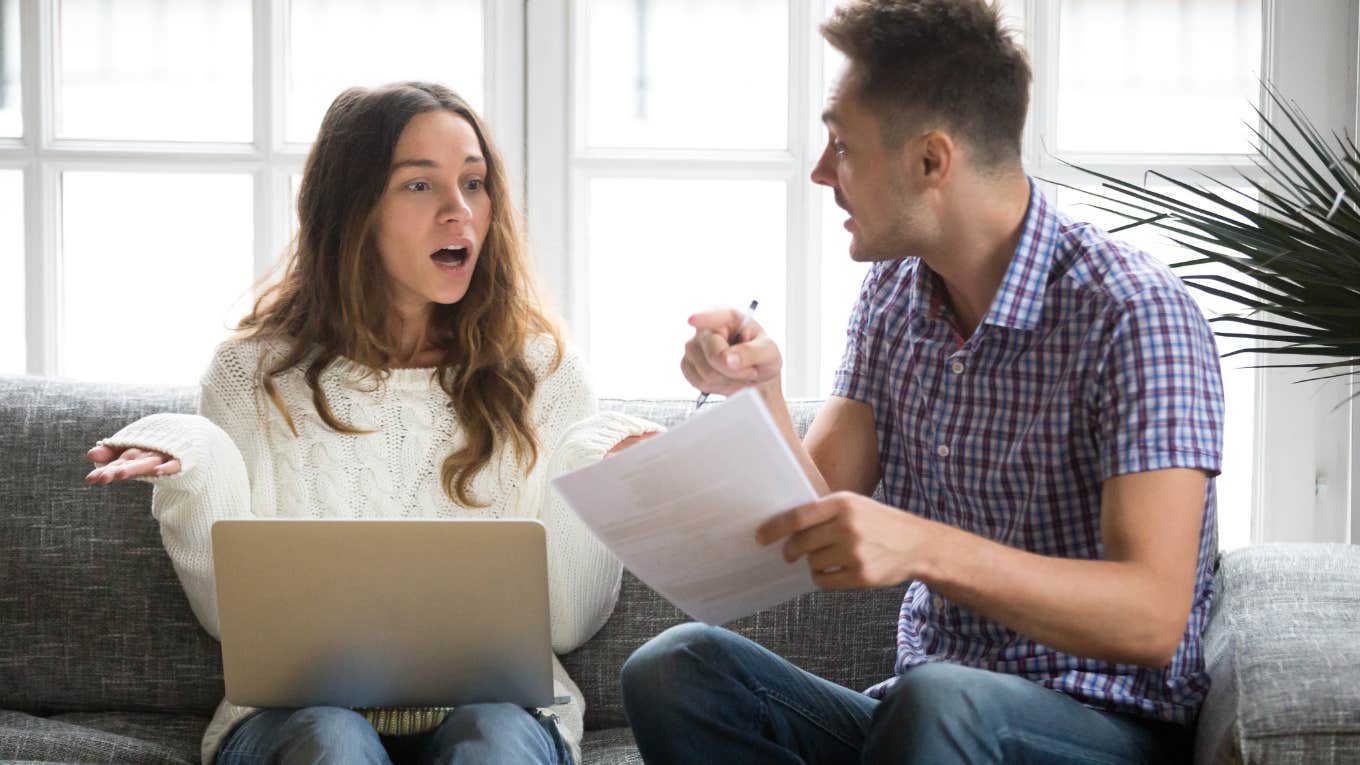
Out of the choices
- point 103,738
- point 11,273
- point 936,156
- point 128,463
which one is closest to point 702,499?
point 936,156

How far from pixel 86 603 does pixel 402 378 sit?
55 centimetres

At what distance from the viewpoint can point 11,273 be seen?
242cm

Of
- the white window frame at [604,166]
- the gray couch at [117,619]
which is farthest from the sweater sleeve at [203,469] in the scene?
the white window frame at [604,166]

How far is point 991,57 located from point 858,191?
0.20m

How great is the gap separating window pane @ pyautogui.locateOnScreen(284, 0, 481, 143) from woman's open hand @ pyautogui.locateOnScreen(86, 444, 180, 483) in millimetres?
989

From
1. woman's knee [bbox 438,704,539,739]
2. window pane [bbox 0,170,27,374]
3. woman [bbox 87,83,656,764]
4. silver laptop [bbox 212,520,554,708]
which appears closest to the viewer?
silver laptop [bbox 212,520,554,708]

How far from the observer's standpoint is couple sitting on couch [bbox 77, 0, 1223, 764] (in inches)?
48.3

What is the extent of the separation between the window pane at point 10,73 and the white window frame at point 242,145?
0.03 metres

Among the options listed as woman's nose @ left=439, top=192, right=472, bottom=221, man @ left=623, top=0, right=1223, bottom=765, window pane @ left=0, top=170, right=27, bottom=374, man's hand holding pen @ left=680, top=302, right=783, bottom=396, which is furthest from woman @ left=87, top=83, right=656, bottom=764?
window pane @ left=0, top=170, right=27, bottom=374

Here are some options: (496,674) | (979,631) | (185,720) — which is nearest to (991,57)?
(979,631)

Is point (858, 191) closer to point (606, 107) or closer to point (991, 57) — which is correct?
point (991, 57)

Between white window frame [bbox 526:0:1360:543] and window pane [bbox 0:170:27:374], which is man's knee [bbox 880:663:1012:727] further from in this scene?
window pane [bbox 0:170:27:374]

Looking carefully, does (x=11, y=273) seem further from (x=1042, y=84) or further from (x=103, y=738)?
(x=1042, y=84)

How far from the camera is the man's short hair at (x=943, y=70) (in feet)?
4.60
